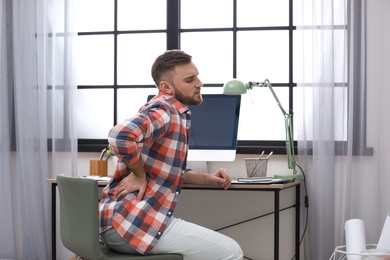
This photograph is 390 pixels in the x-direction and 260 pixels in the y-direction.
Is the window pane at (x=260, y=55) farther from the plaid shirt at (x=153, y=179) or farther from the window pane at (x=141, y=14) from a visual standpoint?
the plaid shirt at (x=153, y=179)

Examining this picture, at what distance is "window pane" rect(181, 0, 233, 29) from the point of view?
424 centimetres

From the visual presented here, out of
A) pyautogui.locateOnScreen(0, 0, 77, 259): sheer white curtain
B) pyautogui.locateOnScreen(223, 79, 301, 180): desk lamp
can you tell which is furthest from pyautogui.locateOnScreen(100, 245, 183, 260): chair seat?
pyautogui.locateOnScreen(0, 0, 77, 259): sheer white curtain

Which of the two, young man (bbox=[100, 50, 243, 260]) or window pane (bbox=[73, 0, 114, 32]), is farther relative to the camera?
window pane (bbox=[73, 0, 114, 32])

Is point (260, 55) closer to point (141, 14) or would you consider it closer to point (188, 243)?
point (141, 14)

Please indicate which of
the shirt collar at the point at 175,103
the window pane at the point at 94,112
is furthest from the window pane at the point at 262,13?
the shirt collar at the point at 175,103

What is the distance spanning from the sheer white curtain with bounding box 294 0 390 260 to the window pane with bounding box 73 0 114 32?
1.23 m

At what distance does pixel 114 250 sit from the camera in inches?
106

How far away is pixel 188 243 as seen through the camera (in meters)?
2.59

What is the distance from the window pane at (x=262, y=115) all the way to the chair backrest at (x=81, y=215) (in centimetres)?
166

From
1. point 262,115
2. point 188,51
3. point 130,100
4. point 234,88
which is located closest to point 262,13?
point 188,51

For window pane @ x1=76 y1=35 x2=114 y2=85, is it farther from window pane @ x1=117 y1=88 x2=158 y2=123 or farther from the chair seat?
the chair seat

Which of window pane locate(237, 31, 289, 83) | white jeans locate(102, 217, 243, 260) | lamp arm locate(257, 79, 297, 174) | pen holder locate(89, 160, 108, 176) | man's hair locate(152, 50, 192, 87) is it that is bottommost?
white jeans locate(102, 217, 243, 260)

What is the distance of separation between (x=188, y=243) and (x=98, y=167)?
1.40m

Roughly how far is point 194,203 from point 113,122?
72 centimetres
